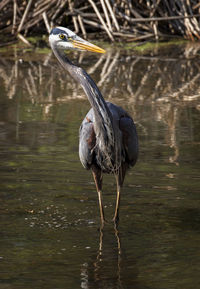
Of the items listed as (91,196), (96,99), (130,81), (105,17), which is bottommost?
(91,196)

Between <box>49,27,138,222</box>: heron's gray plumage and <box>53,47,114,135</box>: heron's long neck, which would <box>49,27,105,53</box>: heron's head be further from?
<box>53,47,114,135</box>: heron's long neck

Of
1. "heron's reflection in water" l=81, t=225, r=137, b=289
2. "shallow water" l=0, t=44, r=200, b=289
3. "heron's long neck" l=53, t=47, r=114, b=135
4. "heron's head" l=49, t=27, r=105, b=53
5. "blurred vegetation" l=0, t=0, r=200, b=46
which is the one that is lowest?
"heron's reflection in water" l=81, t=225, r=137, b=289

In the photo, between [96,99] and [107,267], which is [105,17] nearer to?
[96,99]

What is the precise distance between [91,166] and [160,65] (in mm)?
7943

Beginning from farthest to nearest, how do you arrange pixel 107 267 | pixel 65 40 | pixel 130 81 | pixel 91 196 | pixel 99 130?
pixel 130 81, pixel 91 196, pixel 65 40, pixel 99 130, pixel 107 267

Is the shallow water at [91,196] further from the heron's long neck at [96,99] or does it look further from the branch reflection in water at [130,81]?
the heron's long neck at [96,99]

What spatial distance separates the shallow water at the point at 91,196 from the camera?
5.00 metres

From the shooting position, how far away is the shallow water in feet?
16.4

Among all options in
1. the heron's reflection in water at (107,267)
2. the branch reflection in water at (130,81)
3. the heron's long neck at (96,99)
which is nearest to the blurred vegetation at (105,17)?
the branch reflection in water at (130,81)

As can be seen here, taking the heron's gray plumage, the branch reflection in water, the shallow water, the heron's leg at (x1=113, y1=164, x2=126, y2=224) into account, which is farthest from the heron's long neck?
the branch reflection in water

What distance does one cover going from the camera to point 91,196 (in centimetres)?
667

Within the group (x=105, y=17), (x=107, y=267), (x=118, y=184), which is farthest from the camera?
(x=105, y=17)

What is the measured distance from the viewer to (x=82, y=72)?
5.67 metres

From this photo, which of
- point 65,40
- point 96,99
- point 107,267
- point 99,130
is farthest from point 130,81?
point 107,267
